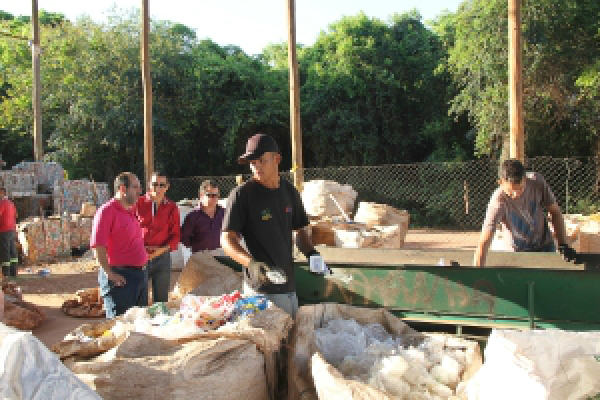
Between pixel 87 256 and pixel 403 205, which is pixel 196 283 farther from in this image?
pixel 403 205

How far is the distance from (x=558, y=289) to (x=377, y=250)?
7.49 feet

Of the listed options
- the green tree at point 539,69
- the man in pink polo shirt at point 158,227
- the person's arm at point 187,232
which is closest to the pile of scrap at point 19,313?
the man in pink polo shirt at point 158,227

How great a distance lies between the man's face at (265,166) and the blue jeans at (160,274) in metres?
2.23

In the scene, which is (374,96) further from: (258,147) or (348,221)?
(258,147)

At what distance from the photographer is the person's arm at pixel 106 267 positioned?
13.7 feet

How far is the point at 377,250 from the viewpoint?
5832 millimetres

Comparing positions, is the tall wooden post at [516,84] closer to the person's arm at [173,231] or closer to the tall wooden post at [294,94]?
the person's arm at [173,231]

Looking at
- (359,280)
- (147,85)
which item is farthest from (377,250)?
(147,85)

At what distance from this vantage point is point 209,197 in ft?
17.6

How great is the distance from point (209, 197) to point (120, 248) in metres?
1.19

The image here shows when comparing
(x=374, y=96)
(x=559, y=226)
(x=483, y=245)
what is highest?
(x=374, y=96)

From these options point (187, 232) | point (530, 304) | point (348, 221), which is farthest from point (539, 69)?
point (530, 304)

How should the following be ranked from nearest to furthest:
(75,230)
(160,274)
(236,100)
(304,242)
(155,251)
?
1. (304,242)
2. (155,251)
3. (160,274)
4. (75,230)
5. (236,100)

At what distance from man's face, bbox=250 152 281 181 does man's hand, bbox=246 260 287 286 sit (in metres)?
0.51
